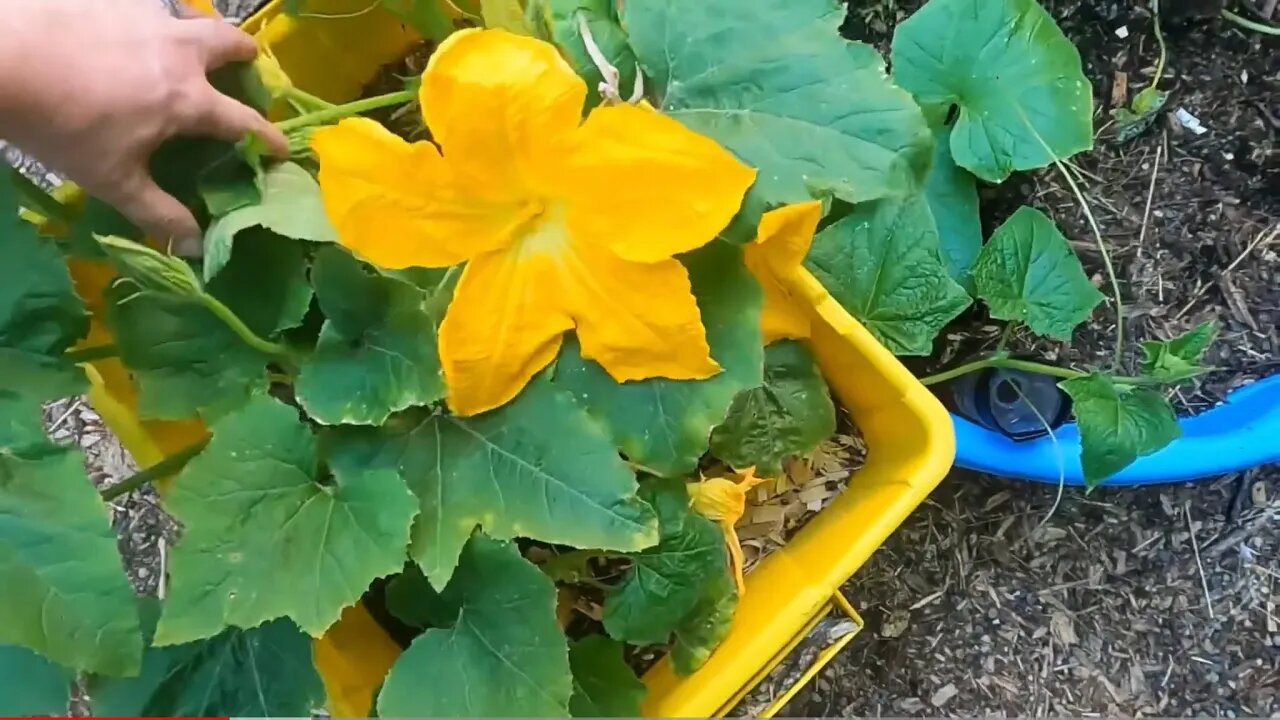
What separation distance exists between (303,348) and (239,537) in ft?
0.44

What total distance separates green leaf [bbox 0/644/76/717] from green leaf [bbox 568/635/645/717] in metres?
0.30

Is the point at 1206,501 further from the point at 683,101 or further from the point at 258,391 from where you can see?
the point at 258,391

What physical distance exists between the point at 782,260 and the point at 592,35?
0.54 ft

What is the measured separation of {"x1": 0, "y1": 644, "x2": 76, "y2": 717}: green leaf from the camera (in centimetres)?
61

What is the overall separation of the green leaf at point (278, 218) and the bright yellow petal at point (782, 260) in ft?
0.76

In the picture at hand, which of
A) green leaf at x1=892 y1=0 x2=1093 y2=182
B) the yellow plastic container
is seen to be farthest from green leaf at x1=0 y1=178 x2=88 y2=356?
green leaf at x1=892 y1=0 x2=1093 y2=182

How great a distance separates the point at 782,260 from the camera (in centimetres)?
64

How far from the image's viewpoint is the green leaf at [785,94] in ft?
1.83

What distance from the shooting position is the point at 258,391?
0.62 m

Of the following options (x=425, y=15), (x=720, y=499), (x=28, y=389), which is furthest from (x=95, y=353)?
(x=720, y=499)

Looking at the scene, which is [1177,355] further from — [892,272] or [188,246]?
[188,246]

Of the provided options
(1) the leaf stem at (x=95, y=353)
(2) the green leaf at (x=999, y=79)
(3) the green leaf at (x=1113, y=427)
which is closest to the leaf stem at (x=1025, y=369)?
(3) the green leaf at (x=1113, y=427)

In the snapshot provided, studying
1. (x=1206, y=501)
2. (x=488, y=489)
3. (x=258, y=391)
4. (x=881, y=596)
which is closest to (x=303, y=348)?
(x=258, y=391)

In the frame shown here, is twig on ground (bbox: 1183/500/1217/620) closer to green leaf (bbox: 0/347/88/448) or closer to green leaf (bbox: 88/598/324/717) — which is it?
green leaf (bbox: 88/598/324/717)
